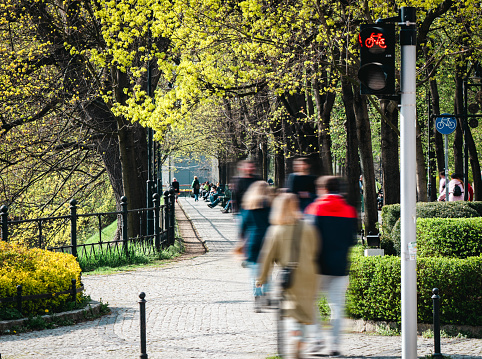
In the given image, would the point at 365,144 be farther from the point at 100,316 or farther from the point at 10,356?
the point at 10,356

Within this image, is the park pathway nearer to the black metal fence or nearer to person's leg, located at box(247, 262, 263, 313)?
person's leg, located at box(247, 262, 263, 313)

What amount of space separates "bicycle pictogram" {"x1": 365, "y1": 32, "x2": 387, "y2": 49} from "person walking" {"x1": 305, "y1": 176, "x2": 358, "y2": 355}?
1702 mm

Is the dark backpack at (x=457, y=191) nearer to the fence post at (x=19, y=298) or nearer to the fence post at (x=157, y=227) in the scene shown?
the fence post at (x=157, y=227)

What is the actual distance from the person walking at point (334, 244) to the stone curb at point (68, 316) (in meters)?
4.35

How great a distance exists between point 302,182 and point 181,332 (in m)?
2.62

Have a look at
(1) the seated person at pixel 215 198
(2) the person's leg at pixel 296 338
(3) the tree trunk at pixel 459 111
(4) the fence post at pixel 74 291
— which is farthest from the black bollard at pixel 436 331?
(1) the seated person at pixel 215 198

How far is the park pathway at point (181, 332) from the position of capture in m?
7.81

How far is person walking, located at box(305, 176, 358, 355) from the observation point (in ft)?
24.3

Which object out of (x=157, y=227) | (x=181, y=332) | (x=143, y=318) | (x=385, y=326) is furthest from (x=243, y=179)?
(x=157, y=227)

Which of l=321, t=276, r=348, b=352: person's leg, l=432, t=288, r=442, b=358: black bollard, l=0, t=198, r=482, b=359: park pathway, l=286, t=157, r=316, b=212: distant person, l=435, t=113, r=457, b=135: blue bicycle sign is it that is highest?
l=435, t=113, r=457, b=135: blue bicycle sign

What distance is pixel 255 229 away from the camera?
32.2ft

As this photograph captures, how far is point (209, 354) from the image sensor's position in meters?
7.70

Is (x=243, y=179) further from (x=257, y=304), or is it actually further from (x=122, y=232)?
(x=122, y=232)

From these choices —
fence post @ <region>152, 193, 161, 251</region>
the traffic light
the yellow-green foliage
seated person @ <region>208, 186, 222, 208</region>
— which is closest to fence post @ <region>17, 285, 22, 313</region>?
the yellow-green foliage
